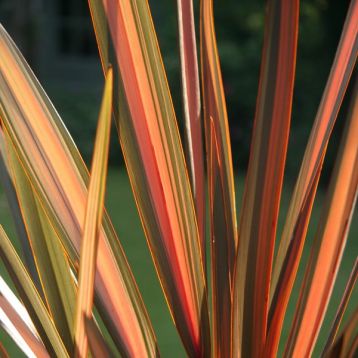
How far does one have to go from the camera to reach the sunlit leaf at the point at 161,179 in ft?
3.37

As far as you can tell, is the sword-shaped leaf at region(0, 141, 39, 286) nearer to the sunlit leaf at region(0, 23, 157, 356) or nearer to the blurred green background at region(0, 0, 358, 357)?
the sunlit leaf at region(0, 23, 157, 356)

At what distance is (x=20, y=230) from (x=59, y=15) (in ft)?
37.2

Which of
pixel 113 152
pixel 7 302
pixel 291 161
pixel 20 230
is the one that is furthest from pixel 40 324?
pixel 113 152

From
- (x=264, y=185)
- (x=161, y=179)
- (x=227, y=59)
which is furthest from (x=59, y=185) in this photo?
(x=227, y=59)

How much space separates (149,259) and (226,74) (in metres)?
3.64

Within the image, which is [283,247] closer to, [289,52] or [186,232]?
[186,232]

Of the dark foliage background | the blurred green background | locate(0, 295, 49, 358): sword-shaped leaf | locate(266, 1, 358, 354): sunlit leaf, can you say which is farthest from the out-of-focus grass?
locate(266, 1, 358, 354): sunlit leaf

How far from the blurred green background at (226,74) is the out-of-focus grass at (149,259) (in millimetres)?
15

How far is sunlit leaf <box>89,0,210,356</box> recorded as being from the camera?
3.37 ft

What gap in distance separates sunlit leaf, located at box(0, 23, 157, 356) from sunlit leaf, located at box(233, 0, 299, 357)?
12 cm

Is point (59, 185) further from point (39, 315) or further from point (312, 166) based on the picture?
point (312, 166)

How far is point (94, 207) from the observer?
2.52 feet

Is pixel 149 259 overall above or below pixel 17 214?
below

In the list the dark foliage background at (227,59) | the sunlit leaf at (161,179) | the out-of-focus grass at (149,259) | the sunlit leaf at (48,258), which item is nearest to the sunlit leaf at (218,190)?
the sunlit leaf at (161,179)
